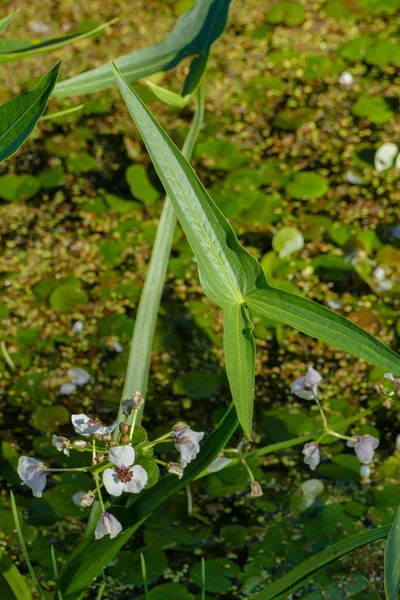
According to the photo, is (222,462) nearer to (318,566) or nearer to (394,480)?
(318,566)

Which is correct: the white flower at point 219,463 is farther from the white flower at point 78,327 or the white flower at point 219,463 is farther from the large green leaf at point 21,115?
the white flower at point 78,327

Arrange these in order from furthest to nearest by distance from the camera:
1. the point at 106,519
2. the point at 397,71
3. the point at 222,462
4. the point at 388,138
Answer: the point at 397,71
the point at 388,138
the point at 222,462
the point at 106,519

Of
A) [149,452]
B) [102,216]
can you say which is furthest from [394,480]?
[102,216]

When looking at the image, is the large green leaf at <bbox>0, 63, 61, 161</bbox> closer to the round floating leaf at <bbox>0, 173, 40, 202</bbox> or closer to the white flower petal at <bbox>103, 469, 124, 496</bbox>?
the white flower petal at <bbox>103, 469, 124, 496</bbox>

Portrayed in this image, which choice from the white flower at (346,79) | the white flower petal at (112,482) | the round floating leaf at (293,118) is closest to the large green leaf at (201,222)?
the white flower petal at (112,482)

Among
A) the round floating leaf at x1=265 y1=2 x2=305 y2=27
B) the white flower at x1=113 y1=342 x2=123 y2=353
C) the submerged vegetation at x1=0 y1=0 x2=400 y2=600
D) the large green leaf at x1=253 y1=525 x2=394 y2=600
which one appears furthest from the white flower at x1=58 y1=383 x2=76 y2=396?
the round floating leaf at x1=265 y1=2 x2=305 y2=27

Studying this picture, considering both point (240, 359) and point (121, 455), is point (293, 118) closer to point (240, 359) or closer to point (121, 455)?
point (240, 359)
